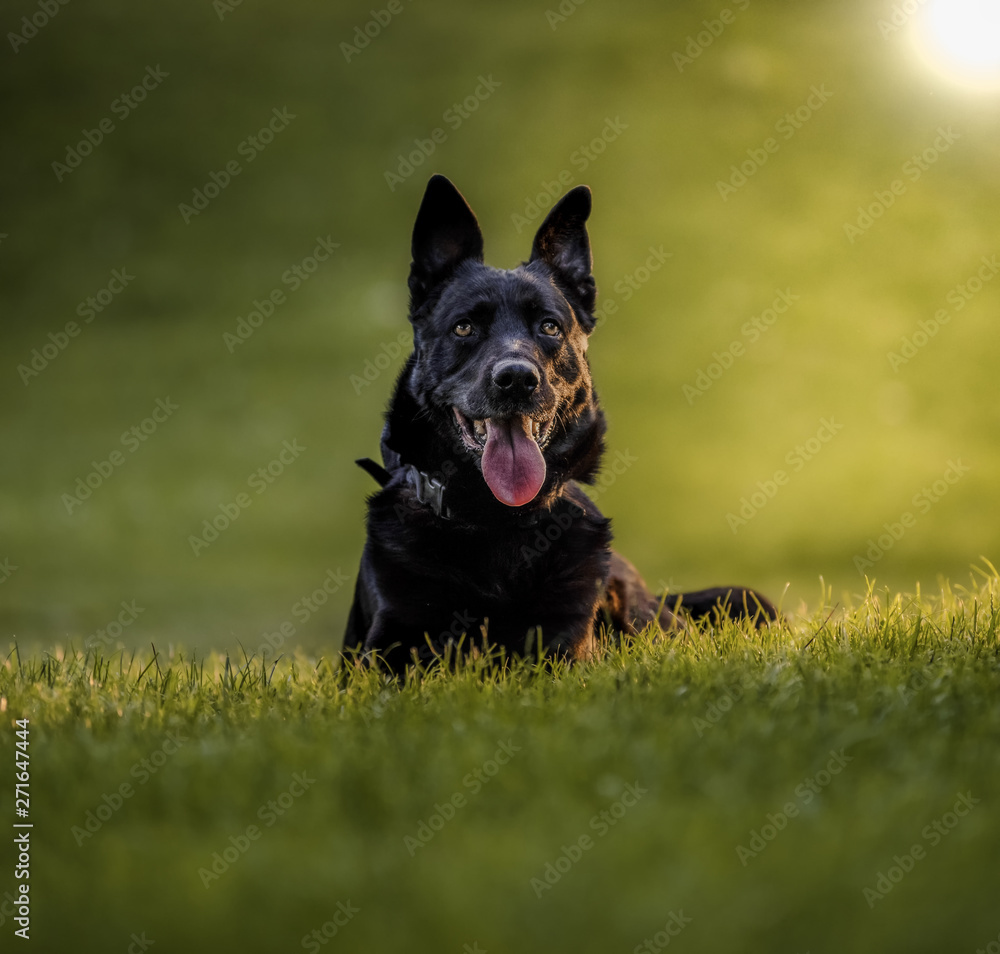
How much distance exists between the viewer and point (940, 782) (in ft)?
8.44

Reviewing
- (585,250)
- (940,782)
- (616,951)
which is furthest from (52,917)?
(585,250)

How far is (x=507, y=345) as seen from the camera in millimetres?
4566

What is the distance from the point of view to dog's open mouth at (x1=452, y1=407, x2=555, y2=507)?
432cm

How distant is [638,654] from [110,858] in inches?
95.8

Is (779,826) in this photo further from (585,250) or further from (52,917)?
(585,250)
